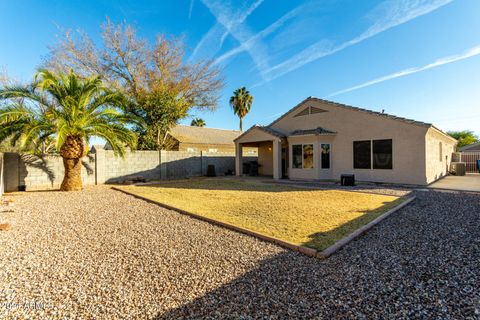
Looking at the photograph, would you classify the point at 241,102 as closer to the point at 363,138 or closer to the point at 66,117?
the point at 363,138

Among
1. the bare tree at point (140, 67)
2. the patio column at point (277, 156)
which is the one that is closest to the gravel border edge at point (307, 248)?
the patio column at point (277, 156)

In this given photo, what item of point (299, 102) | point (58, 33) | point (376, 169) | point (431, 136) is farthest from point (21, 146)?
point (431, 136)

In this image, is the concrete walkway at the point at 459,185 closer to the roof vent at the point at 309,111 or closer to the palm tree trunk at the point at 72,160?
the roof vent at the point at 309,111

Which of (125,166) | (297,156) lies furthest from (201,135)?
(297,156)

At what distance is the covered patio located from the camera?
52.6ft

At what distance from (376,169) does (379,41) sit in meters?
7.97

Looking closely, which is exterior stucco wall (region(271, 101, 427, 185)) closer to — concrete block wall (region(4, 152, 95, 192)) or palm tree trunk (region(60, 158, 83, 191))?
palm tree trunk (region(60, 158, 83, 191))

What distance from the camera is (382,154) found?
42.2ft

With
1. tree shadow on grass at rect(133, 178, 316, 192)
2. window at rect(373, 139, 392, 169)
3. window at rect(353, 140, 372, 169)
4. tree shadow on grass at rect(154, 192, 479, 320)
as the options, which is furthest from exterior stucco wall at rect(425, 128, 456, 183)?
tree shadow on grass at rect(154, 192, 479, 320)

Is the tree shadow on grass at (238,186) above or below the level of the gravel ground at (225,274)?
above

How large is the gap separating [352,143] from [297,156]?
3.66 m

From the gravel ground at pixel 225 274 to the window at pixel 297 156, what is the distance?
987cm

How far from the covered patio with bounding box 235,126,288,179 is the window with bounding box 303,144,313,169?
1.79m

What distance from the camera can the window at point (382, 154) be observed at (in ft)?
41.4
